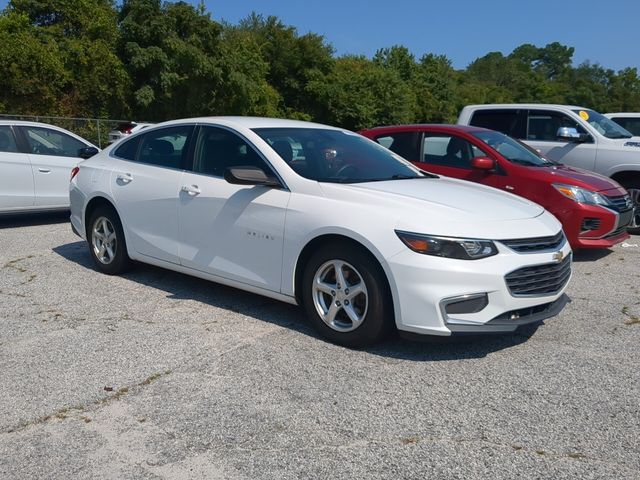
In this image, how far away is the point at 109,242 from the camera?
22.6 feet

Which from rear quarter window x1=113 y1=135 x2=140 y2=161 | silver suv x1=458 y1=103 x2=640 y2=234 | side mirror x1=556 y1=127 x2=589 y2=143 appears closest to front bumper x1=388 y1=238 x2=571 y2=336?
rear quarter window x1=113 y1=135 x2=140 y2=161

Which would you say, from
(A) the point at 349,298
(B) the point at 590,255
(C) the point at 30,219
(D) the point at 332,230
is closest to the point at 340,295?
(A) the point at 349,298

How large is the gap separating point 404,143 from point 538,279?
4794mm

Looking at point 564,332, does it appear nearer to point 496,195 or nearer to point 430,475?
point 496,195

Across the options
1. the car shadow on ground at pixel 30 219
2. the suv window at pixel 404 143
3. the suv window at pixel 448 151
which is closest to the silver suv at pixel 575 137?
the suv window at pixel 448 151

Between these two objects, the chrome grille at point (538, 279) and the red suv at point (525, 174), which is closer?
the chrome grille at point (538, 279)

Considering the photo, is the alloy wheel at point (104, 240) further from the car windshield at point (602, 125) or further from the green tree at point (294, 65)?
the green tree at point (294, 65)

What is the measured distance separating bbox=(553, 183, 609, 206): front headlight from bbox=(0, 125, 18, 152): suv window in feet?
24.0

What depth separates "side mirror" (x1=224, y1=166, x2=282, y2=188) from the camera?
527cm

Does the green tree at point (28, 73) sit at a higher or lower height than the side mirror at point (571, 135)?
higher

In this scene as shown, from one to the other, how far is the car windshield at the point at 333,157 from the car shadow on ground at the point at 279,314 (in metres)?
1.19

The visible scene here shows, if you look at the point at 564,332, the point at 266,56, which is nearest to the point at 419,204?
the point at 564,332

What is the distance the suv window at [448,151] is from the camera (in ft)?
28.8

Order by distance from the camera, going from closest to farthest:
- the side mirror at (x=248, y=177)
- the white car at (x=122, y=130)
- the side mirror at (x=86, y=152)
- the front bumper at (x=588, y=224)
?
1. the side mirror at (x=248, y=177)
2. the front bumper at (x=588, y=224)
3. the side mirror at (x=86, y=152)
4. the white car at (x=122, y=130)
